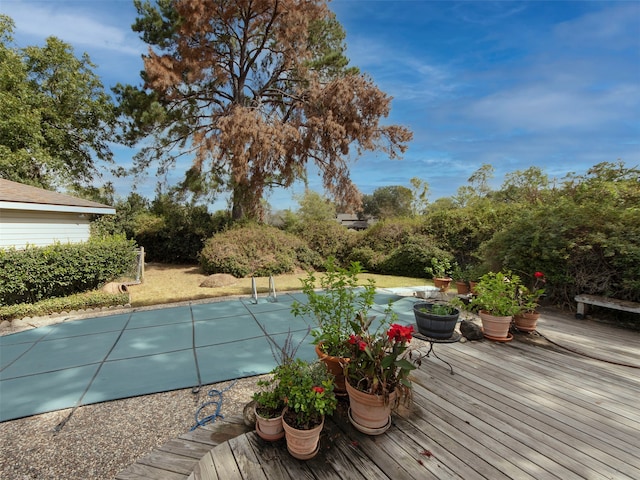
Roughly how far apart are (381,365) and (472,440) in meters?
0.68

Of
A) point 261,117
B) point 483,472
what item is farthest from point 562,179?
point 261,117

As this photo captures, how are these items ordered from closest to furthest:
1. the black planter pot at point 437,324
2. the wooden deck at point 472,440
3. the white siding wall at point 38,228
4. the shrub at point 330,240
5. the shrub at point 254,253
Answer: the wooden deck at point 472,440, the black planter pot at point 437,324, the white siding wall at point 38,228, the shrub at point 254,253, the shrub at point 330,240

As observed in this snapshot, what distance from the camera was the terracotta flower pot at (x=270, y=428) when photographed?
1.49 meters

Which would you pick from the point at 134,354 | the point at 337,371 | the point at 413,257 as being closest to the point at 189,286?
the point at 134,354

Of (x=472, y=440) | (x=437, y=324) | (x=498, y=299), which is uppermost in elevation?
(x=498, y=299)

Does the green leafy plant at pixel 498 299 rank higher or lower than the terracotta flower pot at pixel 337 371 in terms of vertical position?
higher

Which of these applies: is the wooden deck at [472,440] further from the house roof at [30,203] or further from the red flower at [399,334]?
the house roof at [30,203]

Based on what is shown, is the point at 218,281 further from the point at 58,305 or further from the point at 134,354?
the point at 134,354

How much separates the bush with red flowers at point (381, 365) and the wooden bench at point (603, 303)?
13.5ft

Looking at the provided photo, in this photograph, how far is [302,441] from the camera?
138 centimetres

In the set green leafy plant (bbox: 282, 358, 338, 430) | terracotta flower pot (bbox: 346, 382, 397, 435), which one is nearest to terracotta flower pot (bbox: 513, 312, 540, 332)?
terracotta flower pot (bbox: 346, 382, 397, 435)

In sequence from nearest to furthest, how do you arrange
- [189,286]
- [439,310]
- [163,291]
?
[439,310]
[163,291]
[189,286]

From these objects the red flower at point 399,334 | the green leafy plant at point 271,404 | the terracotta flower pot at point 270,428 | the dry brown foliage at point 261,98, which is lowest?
the terracotta flower pot at point 270,428

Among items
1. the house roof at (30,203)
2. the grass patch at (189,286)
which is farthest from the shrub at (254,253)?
the house roof at (30,203)
